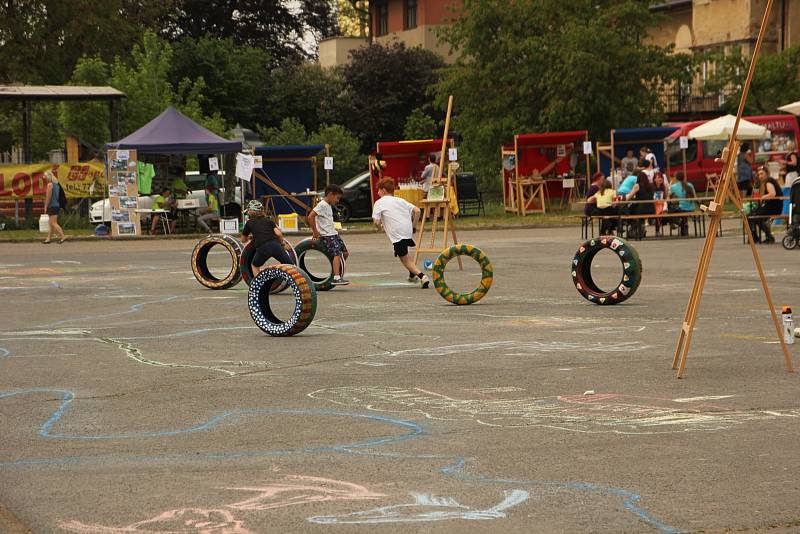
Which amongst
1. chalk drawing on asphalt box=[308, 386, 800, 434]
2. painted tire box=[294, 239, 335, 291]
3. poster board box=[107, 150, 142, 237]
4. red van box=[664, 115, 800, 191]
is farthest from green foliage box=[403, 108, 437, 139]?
chalk drawing on asphalt box=[308, 386, 800, 434]

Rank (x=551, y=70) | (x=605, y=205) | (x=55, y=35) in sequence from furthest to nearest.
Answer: (x=55, y=35) < (x=551, y=70) < (x=605, y=205)

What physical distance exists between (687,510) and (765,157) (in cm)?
3861

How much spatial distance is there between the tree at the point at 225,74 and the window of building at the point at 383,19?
30.3 feet

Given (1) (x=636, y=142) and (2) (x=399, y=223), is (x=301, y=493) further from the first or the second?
(1) (x=636, y=142)

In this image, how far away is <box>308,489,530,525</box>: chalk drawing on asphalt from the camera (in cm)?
593

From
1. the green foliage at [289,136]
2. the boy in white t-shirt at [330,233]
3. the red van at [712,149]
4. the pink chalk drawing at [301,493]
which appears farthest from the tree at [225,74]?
the pink chalk drawing at [301,493]

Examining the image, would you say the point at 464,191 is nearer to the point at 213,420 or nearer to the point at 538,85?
the point at 538,85

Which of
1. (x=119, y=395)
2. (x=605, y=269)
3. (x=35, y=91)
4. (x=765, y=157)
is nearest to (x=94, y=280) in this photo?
(x=605, y=269)

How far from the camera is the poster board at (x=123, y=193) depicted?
3309cm

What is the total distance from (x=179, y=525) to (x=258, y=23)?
212 feet

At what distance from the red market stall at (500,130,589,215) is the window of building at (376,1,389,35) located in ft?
86.4

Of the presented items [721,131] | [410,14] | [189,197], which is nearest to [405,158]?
[189,197]

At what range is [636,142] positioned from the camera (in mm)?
38562

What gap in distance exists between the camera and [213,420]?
844 cm
